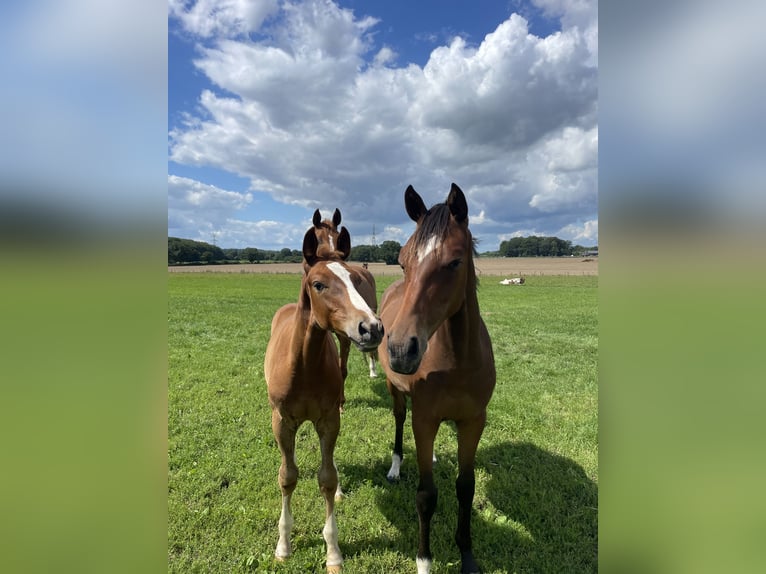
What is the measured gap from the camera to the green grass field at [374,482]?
297 cm

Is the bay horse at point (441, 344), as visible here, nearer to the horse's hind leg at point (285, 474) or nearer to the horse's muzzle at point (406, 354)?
the horse's muzzle at point (406, 354)

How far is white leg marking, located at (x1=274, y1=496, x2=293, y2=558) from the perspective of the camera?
2.95 meters

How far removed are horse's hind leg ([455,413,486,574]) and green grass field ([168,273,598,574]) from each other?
5.7 inches

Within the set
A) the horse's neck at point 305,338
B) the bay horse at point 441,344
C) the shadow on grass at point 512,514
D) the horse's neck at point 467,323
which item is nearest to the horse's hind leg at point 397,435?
the shadow on grass at point 512,514

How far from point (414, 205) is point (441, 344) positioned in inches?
42.6

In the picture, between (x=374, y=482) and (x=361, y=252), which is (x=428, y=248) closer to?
(x=374, y=482)

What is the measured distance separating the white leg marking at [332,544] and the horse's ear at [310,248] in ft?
7.04

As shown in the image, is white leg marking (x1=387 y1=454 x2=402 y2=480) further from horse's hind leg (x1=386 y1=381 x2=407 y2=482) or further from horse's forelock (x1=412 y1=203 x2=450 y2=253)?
horse's forelock (x1=412 y1=203 x2=450 y2=253)

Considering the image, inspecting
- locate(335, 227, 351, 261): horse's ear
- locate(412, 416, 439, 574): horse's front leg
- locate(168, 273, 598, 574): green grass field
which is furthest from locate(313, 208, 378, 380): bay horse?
locate(412, 416, 439, 574): horse's front leg
